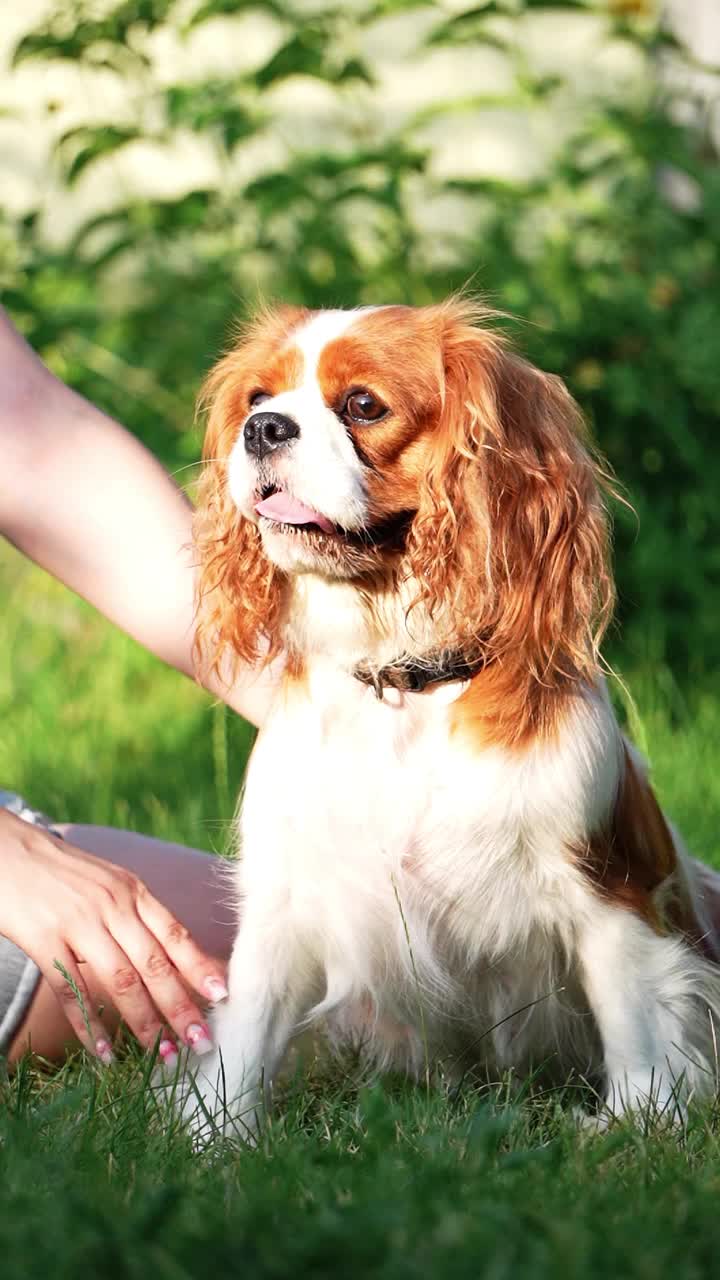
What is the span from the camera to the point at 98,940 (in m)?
2.12

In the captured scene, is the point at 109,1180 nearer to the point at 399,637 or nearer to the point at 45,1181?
the point at 45,1181

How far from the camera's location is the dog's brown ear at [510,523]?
2232 millimetres

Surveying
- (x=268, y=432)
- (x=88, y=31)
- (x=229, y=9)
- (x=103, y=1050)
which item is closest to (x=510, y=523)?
(x=268, y=432)

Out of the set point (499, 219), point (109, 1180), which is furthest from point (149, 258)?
point (109, 1180)

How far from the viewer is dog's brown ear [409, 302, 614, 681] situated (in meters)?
2.23

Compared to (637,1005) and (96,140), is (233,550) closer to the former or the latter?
(637,1005)

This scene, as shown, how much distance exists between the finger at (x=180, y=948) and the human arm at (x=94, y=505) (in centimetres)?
57

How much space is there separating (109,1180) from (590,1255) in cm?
55

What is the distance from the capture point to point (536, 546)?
7.50ft

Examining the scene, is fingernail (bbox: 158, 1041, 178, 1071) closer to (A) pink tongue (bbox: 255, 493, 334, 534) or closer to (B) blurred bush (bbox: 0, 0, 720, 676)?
(A) pink tongue (bbox: 255, 493, 334, 534)

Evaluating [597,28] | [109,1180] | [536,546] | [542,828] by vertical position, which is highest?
[597,28]

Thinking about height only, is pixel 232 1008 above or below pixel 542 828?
below

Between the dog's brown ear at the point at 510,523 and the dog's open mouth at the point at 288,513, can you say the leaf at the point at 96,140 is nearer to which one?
the dog's brown ear at the point at 510,523

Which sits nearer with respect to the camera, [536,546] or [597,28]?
[536,546]
